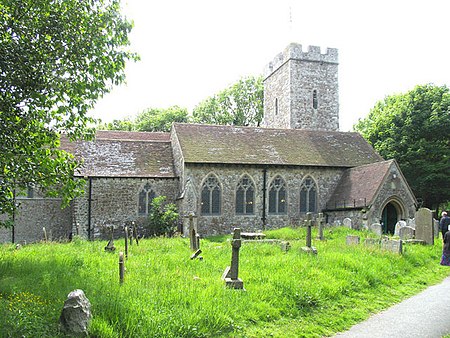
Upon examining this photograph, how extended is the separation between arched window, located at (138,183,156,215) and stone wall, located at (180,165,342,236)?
6.49 ft

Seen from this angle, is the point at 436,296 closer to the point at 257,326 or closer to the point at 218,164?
the point at 257,326

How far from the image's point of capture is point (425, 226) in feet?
57.4

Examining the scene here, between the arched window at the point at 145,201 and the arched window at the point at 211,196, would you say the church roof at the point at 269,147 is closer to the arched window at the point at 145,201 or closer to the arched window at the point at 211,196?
→ the arched window at the point at 211,196

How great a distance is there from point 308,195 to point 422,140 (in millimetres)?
13354

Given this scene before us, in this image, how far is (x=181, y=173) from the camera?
79.9 ft

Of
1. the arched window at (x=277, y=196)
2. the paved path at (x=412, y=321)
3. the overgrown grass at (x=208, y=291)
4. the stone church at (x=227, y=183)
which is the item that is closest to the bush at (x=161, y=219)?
the stone church at (x=227, y=183)

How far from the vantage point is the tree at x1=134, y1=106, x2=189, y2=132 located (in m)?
50.7

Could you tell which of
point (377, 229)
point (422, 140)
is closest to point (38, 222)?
point (377, 229)

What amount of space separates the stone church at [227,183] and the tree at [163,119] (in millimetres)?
20746

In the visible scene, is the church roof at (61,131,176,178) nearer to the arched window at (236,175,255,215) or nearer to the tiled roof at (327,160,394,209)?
the arched window at (236,175,255,215)

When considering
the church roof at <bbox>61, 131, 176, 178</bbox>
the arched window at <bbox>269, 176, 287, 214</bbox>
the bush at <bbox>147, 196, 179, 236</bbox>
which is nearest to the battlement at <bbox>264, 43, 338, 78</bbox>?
the arched window at <bbox>269, 176, 287, 214</bbox>

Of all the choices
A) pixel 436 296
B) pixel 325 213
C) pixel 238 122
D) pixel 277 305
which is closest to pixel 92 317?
pixel 277 305

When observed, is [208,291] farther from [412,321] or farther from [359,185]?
[359,185]

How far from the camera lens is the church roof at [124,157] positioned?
79.3 feet
